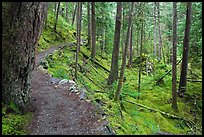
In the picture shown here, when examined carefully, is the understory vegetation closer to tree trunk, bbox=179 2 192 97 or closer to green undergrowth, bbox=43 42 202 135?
green undergrowth, bbox=43 42 202 135

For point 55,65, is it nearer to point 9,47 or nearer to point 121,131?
point 9,47

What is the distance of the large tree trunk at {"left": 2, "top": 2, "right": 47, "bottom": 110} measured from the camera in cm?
625

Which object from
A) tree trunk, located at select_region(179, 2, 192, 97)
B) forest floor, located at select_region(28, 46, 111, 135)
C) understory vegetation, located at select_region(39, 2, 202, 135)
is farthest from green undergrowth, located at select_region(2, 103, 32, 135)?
tree trunk, located at select_region(179, 2, 192, 97)

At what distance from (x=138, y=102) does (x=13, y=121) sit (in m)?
7.37

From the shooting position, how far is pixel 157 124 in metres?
9.79

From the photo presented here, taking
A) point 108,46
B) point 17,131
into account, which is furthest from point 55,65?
point 108,46

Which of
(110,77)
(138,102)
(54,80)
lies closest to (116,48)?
(110,77)

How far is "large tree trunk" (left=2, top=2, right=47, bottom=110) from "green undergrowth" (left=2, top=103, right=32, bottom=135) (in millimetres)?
220

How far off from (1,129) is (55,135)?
1.33 m

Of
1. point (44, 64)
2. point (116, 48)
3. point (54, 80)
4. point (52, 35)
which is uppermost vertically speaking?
point (52, 35)

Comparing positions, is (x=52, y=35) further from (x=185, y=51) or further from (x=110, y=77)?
(x=185, y=51)

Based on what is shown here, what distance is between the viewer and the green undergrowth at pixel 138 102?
7.64 metres

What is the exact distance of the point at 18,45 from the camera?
21.2ft

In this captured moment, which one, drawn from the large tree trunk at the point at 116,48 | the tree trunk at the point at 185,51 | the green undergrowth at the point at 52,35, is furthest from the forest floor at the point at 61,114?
the green undergrowth at the point at 52,35
